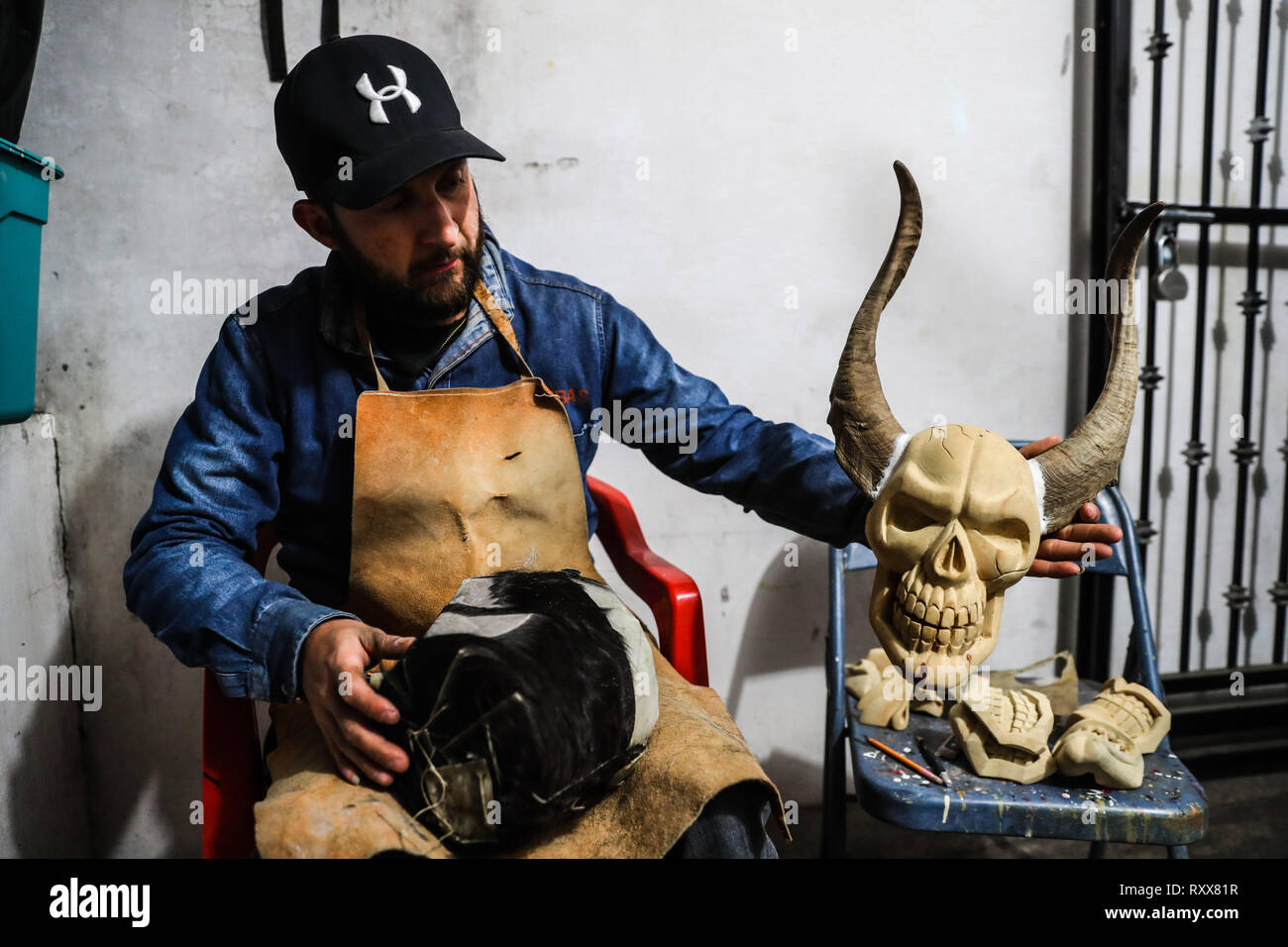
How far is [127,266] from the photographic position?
2062 millimetres

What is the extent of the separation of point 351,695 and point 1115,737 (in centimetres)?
142

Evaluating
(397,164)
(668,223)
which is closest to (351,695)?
(397,164)

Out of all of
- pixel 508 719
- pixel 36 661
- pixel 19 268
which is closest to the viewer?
pixel 508 719

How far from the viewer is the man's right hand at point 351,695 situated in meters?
1.22

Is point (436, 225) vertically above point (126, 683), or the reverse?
point (436, 225)

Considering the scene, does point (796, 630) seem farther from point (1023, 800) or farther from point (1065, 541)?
point (1065, 541)

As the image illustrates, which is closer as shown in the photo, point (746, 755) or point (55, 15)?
point (746, 755)

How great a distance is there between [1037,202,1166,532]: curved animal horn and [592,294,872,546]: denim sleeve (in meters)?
0.34

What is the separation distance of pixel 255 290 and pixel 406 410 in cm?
85

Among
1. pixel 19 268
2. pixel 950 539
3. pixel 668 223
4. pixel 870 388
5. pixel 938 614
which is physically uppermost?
pixel 668 223

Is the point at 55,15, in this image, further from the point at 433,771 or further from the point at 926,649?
the point at 926,649

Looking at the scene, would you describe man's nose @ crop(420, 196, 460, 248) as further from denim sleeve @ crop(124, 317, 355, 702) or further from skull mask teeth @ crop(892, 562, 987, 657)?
skull mask teeth @ crop(892, 562, 987, 657)

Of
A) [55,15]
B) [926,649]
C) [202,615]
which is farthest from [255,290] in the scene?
[926,649]

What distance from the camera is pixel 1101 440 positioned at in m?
1.36
